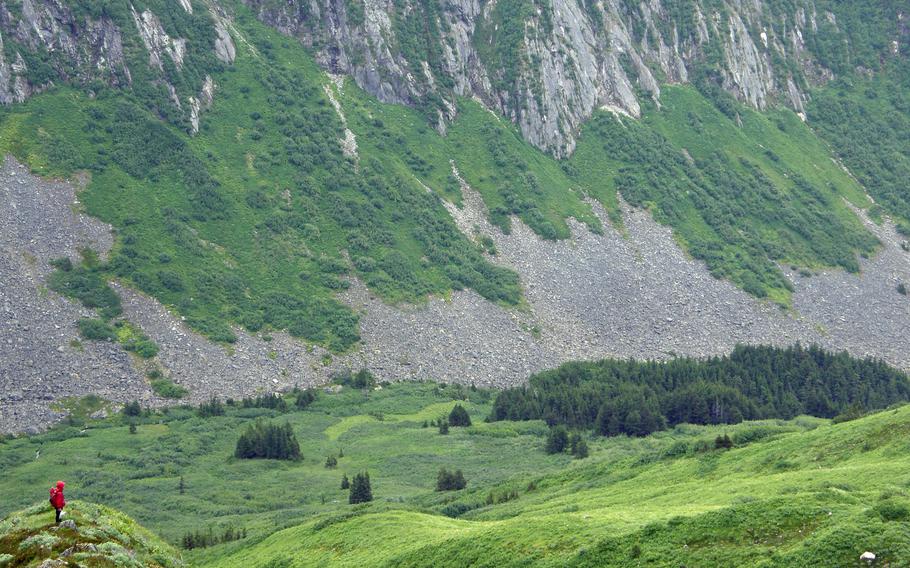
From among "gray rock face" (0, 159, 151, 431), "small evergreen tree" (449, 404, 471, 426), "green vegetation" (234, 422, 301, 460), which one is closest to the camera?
"green vegetation" (234, 422, 301, 460)

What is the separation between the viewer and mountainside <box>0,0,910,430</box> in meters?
134

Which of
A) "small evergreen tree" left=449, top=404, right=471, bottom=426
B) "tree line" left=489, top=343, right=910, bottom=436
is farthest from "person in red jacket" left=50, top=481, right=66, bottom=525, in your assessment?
"tree line" left=489, top=343, right=910, bottom=436

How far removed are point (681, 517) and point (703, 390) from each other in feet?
287

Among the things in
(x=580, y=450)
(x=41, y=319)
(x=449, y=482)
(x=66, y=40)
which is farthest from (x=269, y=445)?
(x=66, y=40)

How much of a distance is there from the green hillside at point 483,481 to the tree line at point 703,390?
0.66 m

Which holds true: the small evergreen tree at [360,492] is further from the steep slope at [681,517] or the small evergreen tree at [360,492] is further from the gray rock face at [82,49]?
the gray rock face at [82,49]

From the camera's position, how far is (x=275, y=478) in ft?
335

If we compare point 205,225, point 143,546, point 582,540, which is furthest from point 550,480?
point 205,225

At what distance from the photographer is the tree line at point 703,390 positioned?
12212cm

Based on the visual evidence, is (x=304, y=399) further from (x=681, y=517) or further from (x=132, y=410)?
(x=681, y=517)

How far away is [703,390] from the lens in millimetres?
125688

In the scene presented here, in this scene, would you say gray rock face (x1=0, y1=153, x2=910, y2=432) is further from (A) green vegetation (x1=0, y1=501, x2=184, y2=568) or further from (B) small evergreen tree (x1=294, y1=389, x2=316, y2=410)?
(A) green vegetation (x1=0, y1=501, x2=184, y2=568)

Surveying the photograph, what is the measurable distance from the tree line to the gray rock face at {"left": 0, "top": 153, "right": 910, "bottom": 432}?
9286mm

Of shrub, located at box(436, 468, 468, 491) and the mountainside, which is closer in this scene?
shrub, located at box(436, 468, 468, 491)
